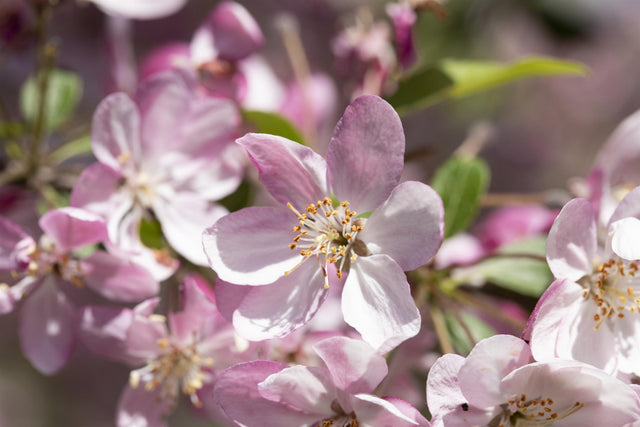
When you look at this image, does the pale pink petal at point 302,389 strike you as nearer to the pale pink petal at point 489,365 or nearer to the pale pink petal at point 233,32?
the pale pink petal at point 489,365

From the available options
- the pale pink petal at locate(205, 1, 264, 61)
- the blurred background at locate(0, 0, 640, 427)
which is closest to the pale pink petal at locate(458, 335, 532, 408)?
the pale pink petal at locate(205, 1, 264, 61)

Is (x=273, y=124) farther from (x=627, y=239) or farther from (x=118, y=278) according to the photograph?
(x=627, y=239)

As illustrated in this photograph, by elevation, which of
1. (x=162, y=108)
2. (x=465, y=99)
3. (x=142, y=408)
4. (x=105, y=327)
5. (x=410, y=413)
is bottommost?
(x=465, y=99)

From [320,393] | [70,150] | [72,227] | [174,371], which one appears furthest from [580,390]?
[70,150]

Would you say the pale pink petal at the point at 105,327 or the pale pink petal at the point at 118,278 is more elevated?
the pale pink petal at the point at 118,278

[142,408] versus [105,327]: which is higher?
[105,327]

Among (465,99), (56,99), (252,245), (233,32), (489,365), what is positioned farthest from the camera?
(465,99)

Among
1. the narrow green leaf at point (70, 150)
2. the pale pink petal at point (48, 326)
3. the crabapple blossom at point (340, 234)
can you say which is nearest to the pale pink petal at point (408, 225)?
A: the crabapple blossom at point (340, 234)
